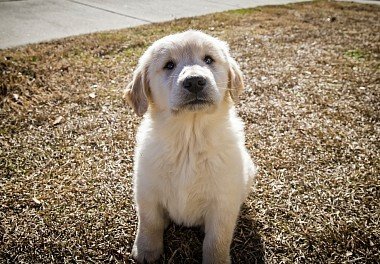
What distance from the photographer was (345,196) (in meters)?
2.71

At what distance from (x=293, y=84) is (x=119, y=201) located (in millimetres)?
2996

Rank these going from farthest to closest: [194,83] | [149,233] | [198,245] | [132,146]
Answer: [132,146], [198,245], [149,233], [194,83]

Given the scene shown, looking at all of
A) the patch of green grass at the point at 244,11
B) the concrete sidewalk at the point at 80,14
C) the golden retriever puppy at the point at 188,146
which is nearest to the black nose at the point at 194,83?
the golden retriever puppy at the point at 188,146

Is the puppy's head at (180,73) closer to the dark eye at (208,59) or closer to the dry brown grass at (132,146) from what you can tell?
the dark eye at (208,59)

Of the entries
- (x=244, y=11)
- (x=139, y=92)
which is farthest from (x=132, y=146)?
(x=244, y=11)

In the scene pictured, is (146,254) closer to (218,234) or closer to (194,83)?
(218,234)

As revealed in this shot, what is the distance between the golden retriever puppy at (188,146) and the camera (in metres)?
2.03

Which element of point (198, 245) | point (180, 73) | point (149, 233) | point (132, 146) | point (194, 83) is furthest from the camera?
point (132, 146)

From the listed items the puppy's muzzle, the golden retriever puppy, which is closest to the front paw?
the golden retriever puppy

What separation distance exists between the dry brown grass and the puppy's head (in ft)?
2.94

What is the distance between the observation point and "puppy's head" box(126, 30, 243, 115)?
2.03 m

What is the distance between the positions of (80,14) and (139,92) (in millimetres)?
6007

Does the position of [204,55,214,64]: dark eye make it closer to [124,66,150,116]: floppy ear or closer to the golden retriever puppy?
the golden retriever puppy

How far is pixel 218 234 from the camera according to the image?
2.04 m
